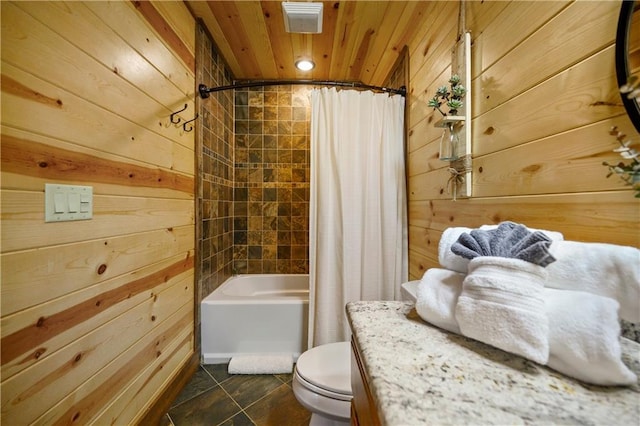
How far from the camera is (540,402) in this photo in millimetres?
396

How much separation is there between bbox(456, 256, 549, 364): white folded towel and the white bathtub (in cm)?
138

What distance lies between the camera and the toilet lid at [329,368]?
3.32 feet

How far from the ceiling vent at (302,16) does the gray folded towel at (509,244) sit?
137 centimetres

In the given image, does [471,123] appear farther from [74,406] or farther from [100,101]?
[74,406]

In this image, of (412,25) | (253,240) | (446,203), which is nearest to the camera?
(446,203)

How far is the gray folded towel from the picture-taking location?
510 millimetres

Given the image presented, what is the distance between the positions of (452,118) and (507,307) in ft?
2.78

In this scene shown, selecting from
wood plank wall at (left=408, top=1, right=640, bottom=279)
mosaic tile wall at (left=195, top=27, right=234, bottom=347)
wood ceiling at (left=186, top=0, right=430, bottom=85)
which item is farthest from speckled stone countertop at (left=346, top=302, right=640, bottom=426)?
wood ceiling at (left=186, top=0, right=430, bottom=85)

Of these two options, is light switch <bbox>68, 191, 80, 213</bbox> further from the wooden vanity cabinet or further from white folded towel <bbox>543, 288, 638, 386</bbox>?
white folded towel <bbox>543, 288, 638, 386</bbox>

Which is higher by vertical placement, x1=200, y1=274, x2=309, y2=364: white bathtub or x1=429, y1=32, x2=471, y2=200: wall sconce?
x1=429, y1=32, x2=471, y2=200: wall sconce

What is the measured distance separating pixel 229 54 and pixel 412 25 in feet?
4.62

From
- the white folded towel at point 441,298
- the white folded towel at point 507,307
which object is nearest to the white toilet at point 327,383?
the white folded towel at point 441,298

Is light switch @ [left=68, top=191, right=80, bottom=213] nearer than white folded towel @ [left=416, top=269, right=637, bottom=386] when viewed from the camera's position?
No

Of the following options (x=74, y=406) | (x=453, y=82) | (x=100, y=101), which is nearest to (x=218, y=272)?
(x=74, y=406)
